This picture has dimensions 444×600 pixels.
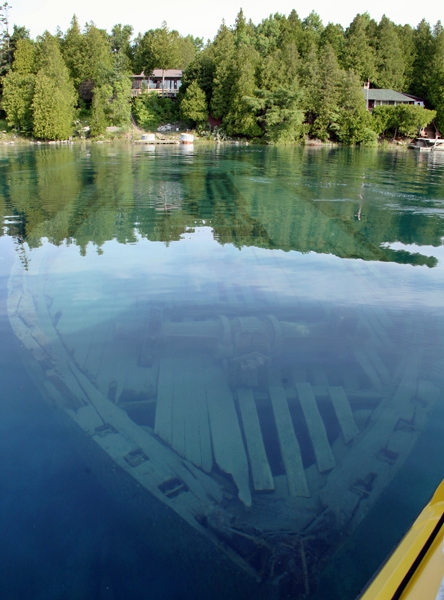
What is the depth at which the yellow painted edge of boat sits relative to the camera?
1.29 metres

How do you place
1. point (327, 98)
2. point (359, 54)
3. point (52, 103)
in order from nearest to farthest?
point (52, 103) → point (327, 98) → point (359, 54)

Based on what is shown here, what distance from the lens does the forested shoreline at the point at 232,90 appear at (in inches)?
1642

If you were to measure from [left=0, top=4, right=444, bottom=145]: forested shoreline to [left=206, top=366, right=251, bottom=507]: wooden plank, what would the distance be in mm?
41462

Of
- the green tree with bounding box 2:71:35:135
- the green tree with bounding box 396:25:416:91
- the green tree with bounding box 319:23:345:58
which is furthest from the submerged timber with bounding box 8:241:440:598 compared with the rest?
the green tree with bounding box 396:25:416:91

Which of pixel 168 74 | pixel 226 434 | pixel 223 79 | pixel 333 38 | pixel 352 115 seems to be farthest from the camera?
pixel 168 74

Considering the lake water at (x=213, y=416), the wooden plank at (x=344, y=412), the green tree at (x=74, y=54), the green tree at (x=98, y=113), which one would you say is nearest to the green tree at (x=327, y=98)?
the green tree at (x=98, y=113)

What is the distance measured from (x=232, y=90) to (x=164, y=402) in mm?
47527

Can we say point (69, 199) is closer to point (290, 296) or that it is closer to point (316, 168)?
point (290, 296)

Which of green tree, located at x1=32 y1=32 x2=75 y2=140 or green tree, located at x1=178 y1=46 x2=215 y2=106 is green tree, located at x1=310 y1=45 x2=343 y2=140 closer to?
green tree, located at x1=178 y1=46 x2=215 y2=106

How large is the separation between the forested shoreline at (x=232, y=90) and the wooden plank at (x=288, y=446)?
41.8m

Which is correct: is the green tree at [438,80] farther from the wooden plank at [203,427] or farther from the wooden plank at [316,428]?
the wooden plank at [203,427]

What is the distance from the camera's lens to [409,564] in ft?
4.52

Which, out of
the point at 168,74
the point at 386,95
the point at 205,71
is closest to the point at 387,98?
the point at 386,95

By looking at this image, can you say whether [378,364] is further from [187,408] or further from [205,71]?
[205,71]
